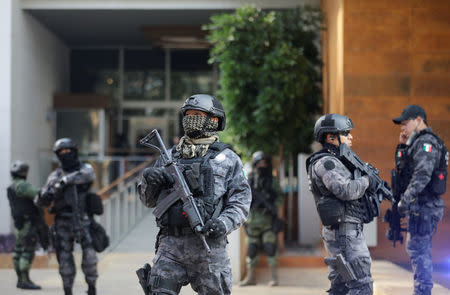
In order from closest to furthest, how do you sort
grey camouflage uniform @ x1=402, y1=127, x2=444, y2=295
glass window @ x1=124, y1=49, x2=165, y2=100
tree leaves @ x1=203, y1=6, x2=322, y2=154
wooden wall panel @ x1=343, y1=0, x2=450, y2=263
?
grey camouflage uniform @ x1=402, y1=127, x2=444, y2=295
wooden wall panel @ x1=343, y1=0, x2=450, y2=263
tree leaves @ x1=203, y1=6, x2=322, y2=154
glass window @ x1=124, y1=49, x2=165, y2=100

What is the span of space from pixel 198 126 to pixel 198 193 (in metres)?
0.44

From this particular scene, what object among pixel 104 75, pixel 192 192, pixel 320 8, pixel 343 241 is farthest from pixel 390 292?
pixel 104 75

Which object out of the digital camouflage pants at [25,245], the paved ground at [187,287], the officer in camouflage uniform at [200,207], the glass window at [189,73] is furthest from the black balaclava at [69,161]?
the glass window at [189,73]

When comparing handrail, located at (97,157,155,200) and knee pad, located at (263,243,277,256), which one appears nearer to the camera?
knee pad, located at (263,243,277,256)

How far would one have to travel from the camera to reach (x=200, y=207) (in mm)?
3893

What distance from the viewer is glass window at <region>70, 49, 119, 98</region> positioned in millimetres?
19438

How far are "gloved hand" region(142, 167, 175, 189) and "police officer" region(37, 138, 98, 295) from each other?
2.95 meters

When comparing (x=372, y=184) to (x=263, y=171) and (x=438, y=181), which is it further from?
(x=263, y=171)

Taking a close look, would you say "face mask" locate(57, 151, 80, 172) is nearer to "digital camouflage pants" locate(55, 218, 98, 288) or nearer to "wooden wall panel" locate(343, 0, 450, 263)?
"digital camouflage pants" locate(55, 218, 98, 288)

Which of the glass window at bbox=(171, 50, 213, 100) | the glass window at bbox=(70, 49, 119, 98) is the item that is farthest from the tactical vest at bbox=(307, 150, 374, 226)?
the glass window at bbox=(70, 49, 119, 98)

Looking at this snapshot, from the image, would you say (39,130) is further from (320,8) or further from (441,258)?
(441,258)

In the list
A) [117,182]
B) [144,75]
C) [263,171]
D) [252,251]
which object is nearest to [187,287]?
[252,251]

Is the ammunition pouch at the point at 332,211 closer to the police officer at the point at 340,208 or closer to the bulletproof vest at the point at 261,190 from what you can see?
the police officer at the point at 340,208

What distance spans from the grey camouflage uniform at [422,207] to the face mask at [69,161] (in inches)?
135
